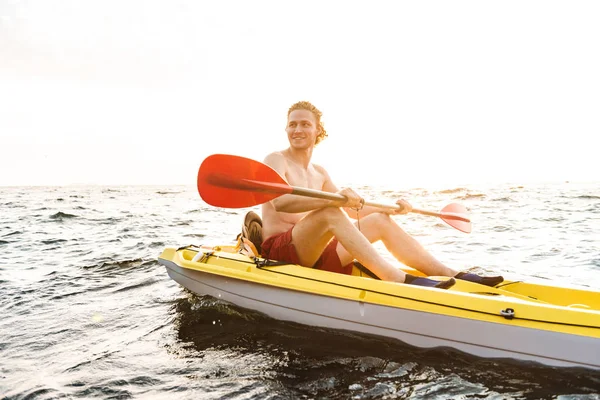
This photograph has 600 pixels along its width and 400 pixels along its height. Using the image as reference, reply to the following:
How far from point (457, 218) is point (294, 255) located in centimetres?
239

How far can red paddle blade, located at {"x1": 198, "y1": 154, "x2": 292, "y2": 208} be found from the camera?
12.2 feet

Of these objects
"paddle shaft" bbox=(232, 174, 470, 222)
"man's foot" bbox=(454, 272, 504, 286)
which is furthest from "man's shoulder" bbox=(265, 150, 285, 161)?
"man's foot" bbox=(454, 272, 504, 286)

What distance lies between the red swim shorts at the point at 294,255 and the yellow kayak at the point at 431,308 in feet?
0.40

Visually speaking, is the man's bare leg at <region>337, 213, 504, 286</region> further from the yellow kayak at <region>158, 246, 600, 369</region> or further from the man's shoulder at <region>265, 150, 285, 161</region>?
the man's shoulder at <region>265, 150, 285, 161</region>

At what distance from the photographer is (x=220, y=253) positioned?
13.8 feet

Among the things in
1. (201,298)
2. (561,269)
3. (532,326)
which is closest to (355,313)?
(532,326)

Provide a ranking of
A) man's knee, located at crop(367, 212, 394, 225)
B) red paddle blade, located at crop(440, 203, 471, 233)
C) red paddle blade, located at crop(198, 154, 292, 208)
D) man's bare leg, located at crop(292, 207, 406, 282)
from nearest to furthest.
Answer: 1. man's bare leg, located at crop(292, 207, 406, 282)
2. red paddle blade, located at crop(198, 154, 292, 208)
3. man's knee, located at crop(367, 212, 394, 225)
4. red paddle blade, located at crop(440, 203, 471, 233)

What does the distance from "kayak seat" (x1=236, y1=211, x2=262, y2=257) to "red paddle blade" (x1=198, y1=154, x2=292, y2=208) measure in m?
0.49

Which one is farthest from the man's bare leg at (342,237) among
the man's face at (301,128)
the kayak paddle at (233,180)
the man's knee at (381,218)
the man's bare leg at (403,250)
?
the man's face at (301,128)

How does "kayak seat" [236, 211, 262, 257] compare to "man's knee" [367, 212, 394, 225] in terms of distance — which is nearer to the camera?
"man's knee" [367, 212, 394, 225]

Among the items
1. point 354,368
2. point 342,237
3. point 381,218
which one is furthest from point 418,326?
point 381,218

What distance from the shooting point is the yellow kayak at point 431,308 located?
2.57m

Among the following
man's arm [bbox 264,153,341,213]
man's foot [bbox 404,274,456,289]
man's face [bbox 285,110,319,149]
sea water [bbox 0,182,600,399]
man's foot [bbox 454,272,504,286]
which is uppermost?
man's face [bbox 285,110,319,149]

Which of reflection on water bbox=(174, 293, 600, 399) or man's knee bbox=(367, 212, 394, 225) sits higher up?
man's knee bbox=(367, 212, 394, 225)
